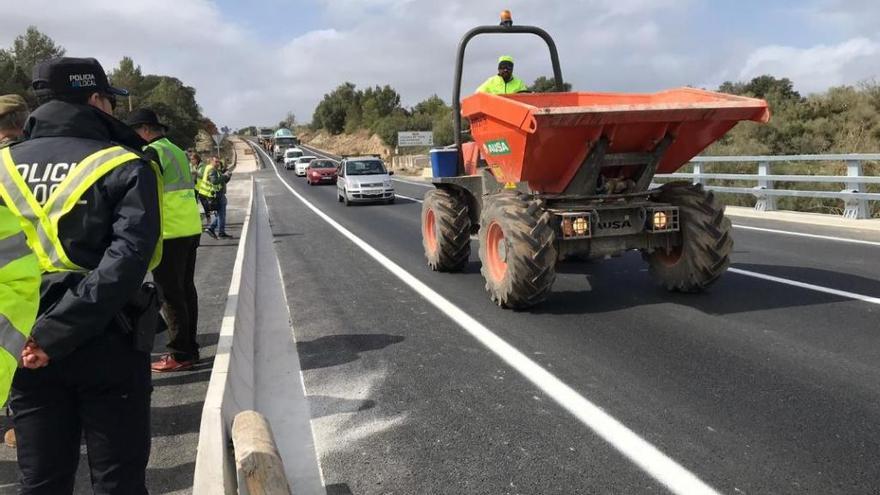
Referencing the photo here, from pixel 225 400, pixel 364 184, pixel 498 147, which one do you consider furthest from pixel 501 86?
pixel 364 184

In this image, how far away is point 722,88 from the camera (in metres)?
36.5

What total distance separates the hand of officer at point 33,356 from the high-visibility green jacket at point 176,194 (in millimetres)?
3027

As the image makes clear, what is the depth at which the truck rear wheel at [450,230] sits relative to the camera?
8242 millimetres

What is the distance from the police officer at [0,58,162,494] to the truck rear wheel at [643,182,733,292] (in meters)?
5.21

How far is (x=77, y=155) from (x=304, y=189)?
98.7ft

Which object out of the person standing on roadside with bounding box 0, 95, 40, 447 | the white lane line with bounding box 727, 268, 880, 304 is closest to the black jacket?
the person standing on roadside with bounding box 0, 95, 40, 447

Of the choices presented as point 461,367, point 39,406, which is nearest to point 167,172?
point 461,367

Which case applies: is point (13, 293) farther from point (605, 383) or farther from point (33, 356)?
point (605, 383)

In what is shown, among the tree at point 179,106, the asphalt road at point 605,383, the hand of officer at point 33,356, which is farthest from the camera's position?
the tree at point 179,106

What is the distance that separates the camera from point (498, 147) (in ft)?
22.3

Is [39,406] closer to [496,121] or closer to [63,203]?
[63,203]

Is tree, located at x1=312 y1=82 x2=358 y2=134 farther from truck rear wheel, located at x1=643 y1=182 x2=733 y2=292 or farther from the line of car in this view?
truck rear wheel, located at x1=643 y1=182 x2=733 y2=292

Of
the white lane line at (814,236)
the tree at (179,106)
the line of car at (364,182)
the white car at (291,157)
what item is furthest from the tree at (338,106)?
the white lane line at (814,236)

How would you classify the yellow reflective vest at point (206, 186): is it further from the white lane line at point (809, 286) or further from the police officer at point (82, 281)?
the police officer at point (82, 281)
